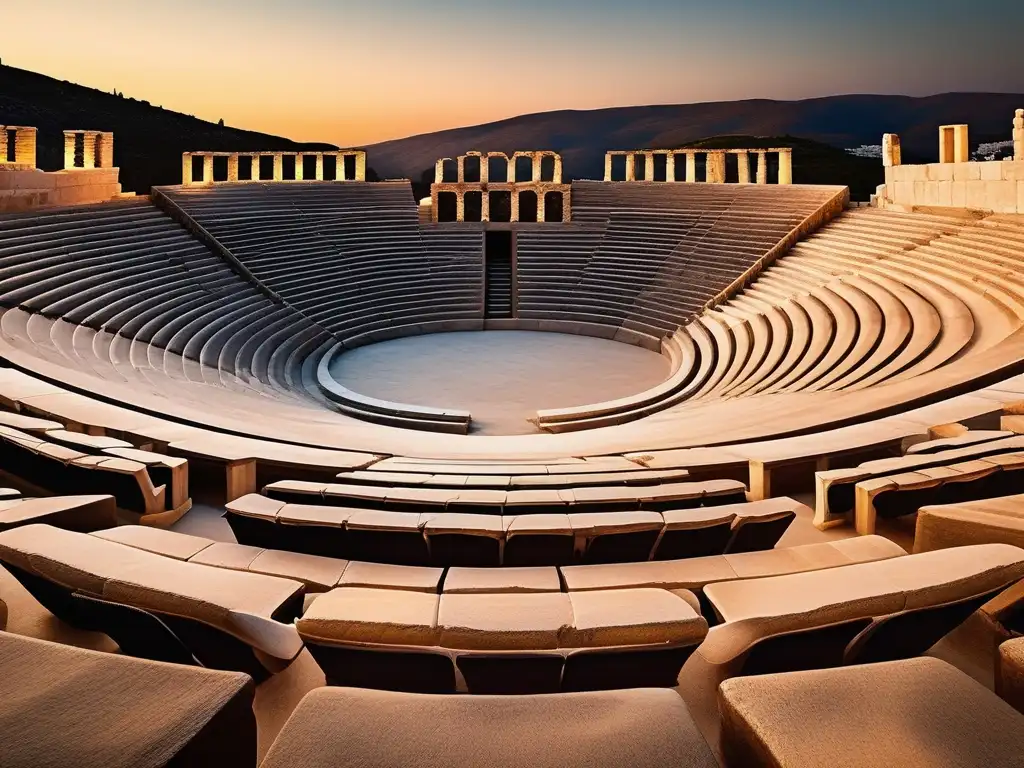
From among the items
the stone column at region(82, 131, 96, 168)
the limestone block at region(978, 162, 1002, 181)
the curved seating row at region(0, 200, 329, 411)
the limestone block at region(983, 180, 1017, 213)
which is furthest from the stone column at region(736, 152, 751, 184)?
the stone column at region(82, 131, 96, 168)

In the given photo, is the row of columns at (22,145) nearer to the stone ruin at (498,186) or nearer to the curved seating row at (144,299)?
the curved seating row at (144,299)

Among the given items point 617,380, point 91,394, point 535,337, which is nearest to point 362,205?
point 535,337

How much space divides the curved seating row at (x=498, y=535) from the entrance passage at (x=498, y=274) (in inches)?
798

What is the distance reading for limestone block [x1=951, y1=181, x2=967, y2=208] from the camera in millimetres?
17312

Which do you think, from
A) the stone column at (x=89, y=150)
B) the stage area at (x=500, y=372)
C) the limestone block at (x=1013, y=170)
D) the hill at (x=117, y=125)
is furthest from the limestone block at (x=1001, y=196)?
the hill at (x=117, y=125)

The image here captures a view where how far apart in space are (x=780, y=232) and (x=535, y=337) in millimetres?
8224

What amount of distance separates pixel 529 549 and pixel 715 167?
27.0 meters

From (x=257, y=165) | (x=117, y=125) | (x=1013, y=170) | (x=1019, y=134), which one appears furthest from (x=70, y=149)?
(x=117, y=125)

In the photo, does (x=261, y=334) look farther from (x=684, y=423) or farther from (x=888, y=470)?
(x=888, y=470)

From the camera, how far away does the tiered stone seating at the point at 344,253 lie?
70.9 feet

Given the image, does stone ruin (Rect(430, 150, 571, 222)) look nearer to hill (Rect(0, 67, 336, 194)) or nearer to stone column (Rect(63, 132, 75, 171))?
stone column (Rect(63, 132, 75, 171))

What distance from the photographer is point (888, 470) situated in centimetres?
444

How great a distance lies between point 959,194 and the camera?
57.5 feet

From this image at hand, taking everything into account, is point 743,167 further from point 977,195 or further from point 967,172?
point 977,195
